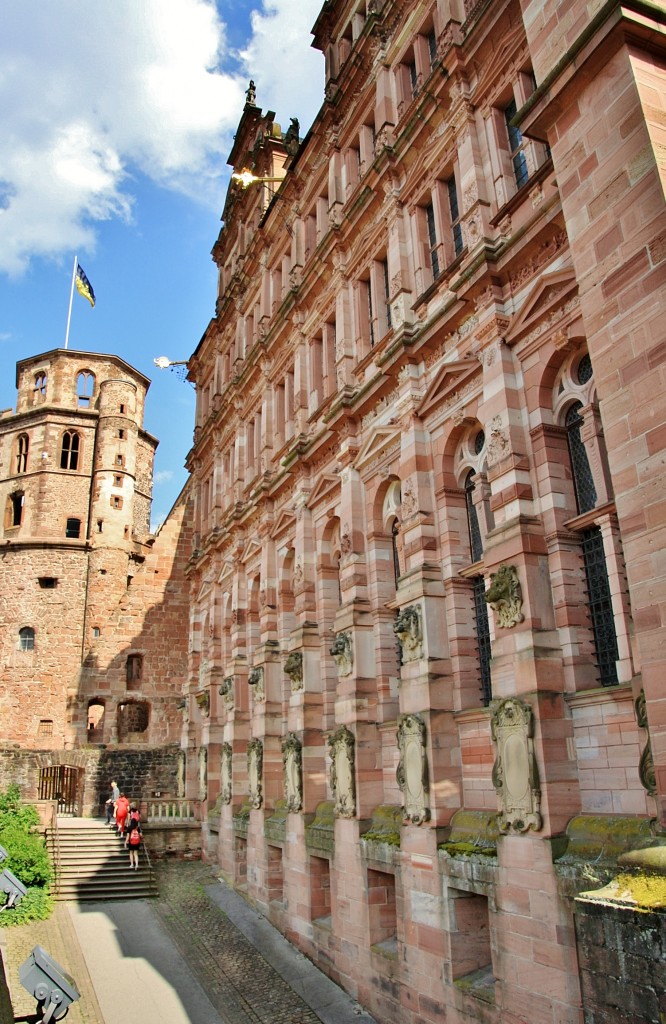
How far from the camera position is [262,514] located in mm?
24000

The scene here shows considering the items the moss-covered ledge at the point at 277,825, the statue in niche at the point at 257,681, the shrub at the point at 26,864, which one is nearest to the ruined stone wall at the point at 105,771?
the shrub at the point at 26,864

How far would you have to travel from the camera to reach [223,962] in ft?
55.9

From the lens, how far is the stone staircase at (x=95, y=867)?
2195 centimetres

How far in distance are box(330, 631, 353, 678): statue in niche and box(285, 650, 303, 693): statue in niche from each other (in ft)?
8.30

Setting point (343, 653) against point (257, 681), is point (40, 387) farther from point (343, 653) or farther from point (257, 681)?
point (343, 653)

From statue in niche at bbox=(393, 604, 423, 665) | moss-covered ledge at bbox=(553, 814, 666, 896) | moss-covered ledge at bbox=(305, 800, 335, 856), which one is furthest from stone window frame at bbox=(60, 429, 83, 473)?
moss-covered ledge at bbox=(553, 814, 666, 896)

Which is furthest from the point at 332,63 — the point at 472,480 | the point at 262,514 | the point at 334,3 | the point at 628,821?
the point at 628,821

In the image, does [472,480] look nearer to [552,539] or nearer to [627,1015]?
[552,539]

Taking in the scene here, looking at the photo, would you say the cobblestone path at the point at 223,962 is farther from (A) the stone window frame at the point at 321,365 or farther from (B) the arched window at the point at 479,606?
(A) the stone window frame at the point at 321,365

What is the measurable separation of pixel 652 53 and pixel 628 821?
8.60 metres

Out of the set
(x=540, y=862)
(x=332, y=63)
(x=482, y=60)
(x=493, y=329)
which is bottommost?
(x=540, y=862)

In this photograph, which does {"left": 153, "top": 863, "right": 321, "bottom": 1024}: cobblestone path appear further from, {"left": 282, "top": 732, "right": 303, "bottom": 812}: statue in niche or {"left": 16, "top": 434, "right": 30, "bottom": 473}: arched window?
{"left": 16, "top": 434, "right": 30, "bottom": 473}: arched window

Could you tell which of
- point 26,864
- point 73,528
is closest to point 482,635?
point 26,864

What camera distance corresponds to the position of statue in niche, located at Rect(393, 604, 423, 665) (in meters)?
13.8
